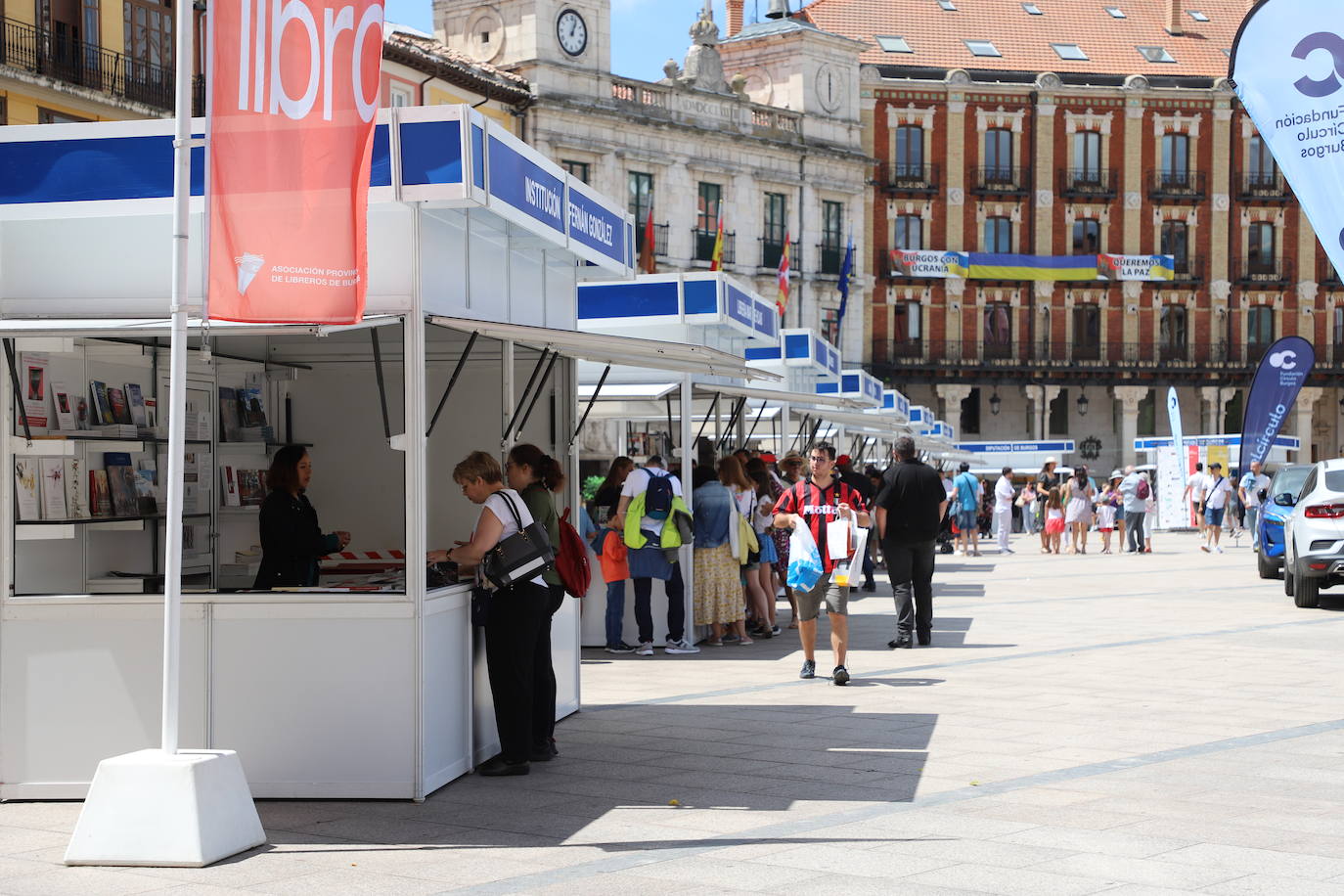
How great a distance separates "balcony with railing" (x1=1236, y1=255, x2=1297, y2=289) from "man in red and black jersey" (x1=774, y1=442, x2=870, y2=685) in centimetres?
6285

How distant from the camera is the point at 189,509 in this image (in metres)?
10.3

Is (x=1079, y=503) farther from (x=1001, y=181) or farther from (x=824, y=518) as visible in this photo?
(x=1001, y=181)

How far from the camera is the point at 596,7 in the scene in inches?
1993

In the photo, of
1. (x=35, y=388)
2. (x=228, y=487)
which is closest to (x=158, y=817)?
(x=35, y=388)

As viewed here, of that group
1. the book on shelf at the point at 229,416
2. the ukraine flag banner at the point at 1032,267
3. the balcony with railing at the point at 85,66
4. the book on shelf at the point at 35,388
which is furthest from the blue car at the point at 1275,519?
the ukraine flag banner at the point at 1032,267

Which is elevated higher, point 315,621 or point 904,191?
point 904,191

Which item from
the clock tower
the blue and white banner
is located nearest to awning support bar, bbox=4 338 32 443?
the blue and white banner

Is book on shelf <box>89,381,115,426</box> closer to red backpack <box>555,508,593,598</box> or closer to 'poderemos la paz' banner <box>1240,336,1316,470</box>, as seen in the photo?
red backpack <box>555,508,593,598</box>

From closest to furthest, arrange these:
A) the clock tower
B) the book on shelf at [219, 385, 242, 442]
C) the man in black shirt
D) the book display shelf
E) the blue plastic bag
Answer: the book display shelf, the book on shelf at [219, 385, 242, 442], the blue plastic bag, the man in black shirt, the clock tower

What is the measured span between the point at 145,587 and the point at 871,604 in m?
13.1

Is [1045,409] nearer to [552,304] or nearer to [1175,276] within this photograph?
[1175,276]

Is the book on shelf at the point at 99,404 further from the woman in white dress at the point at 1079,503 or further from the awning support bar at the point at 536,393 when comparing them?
the woman in white dress at the point at 1079,503

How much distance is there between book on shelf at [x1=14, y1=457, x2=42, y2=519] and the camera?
8.83 m

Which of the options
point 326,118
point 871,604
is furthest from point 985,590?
point 326,118
